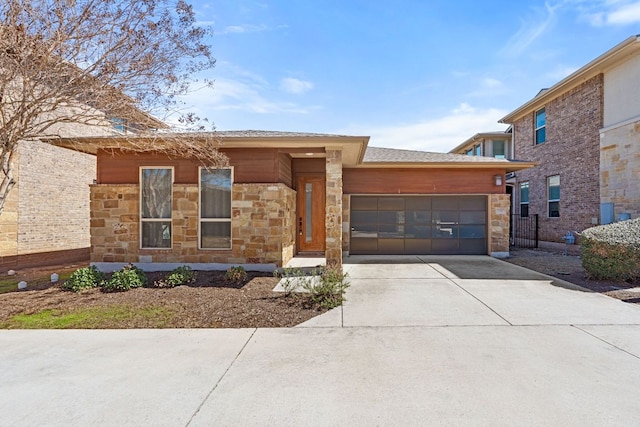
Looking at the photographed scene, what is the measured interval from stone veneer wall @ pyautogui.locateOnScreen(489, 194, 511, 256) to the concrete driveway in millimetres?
6026

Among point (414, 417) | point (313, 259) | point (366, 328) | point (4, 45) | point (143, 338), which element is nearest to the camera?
point (414, 417)

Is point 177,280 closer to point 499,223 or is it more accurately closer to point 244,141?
point 244,141

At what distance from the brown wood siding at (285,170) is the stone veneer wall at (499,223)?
6.85m

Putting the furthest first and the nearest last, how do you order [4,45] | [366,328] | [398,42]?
[398,42]
[4,45]
[366,328]

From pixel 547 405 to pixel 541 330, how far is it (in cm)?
205

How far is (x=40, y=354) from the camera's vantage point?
12.7ft

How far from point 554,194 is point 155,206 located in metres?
15.6

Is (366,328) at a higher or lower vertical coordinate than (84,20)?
lower

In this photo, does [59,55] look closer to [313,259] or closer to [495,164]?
[313,259]

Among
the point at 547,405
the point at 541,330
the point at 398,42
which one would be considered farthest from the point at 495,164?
the point at 547,405

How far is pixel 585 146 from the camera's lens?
12.6m

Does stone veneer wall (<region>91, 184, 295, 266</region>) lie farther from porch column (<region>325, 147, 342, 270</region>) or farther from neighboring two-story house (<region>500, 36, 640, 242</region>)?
neighboring two-story house (<region>500, 36, 640, 242</region>)

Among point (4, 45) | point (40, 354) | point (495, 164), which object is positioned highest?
point (4, 45)

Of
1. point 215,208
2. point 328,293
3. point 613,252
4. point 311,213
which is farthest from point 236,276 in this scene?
point 613,252
